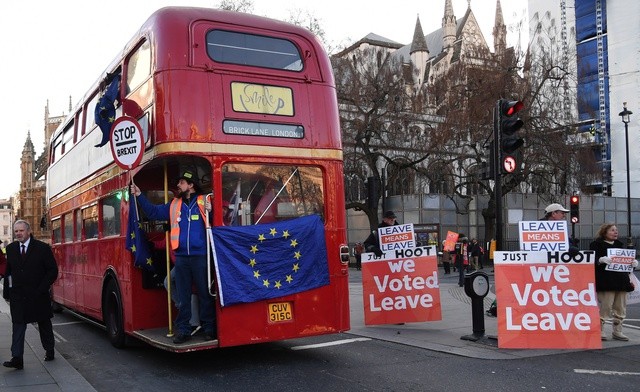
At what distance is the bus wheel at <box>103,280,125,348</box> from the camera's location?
927 cm

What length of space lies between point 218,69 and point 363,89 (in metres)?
25.5

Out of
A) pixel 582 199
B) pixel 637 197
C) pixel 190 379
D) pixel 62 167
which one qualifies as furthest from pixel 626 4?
pixel 190 379

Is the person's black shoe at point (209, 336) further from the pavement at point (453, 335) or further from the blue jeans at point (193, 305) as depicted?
the pavement at point (453, 335)

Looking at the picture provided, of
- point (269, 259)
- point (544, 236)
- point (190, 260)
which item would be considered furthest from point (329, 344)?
point (544, 236)

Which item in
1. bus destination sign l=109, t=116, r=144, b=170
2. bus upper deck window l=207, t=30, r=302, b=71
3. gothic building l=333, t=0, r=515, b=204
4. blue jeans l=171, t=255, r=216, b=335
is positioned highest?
gothic building l=333, t=0, r=515, b=204

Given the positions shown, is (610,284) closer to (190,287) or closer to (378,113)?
(190,287)

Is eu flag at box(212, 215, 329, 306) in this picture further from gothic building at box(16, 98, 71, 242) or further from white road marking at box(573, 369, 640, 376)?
gothic building at box(16, 98, 71, 242)

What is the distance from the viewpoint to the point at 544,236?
936 centimetres

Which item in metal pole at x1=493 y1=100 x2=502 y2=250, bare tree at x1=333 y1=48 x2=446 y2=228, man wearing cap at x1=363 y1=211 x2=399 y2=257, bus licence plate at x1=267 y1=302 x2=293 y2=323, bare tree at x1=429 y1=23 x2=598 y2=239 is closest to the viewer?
bus licence plate at x1=267 y1=302 x2=293 y2=323

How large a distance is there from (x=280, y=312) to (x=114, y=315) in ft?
10.4


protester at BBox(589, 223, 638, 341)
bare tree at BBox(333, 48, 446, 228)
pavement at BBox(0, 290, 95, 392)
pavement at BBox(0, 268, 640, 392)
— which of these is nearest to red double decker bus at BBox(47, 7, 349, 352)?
pavement at BBox(0, 290, 95, 392)

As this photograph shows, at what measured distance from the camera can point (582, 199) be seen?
4231 centimetres

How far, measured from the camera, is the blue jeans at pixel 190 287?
7.61 meters

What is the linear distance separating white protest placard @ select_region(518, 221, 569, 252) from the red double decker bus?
2.77 meters
